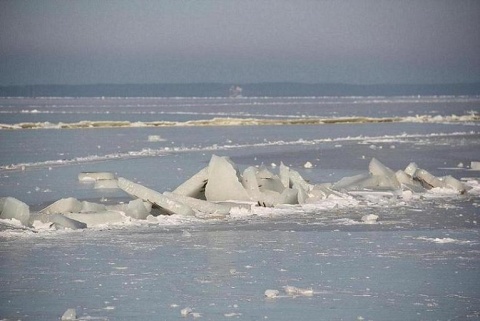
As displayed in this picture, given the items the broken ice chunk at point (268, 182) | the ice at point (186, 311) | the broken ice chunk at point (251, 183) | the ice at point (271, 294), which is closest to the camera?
the ice at point (186, 311)

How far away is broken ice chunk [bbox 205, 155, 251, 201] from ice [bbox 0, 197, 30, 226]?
281cm

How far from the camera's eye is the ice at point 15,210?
368 inches

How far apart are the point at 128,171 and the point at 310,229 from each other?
7.44 meters

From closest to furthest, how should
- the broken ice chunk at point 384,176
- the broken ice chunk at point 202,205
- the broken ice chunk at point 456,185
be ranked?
the broken ice chunk at point 202,205 → the broken ice chunk at point 456,185 → the broken ice chunk at point 384,176

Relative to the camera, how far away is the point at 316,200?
1169 cm

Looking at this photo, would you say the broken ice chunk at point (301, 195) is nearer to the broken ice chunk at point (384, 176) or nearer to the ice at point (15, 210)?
the broken ice chunk at point (384, 176)

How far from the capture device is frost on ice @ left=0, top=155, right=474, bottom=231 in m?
9.48

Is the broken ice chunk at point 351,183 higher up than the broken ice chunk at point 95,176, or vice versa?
the broken ice chunk at point 351,183

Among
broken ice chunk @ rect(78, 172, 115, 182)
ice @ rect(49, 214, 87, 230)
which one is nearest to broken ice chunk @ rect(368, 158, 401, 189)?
broken ice chunk @ rect(78, 172, 115, 182)

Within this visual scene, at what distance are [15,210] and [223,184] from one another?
299 cm

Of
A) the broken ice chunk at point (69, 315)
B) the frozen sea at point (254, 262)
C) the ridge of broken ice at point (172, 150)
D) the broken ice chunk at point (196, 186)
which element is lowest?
the ridge of broken ice at point (172, 150)

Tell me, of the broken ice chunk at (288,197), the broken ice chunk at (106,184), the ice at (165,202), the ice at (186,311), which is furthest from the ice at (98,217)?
the ice at (186,311)

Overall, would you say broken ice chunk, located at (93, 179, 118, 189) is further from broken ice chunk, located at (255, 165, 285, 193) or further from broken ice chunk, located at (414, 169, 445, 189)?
broken ice chunk, located at (414, 169, 445, 189)

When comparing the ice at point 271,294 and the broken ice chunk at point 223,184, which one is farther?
the broken ice chunk at point 223,184
